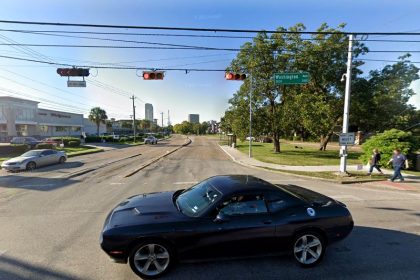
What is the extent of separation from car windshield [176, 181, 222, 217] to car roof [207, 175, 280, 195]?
0.12 m

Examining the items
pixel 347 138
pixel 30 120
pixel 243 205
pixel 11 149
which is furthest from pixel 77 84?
pixel 30 120

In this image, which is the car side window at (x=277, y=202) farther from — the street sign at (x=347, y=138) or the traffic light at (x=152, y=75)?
the traffic light at (x=152, y=75)

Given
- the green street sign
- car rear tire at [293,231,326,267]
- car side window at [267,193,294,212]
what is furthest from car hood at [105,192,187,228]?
the green street sign

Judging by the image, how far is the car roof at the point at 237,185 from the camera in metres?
4.47

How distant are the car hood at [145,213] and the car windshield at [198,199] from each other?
15cm

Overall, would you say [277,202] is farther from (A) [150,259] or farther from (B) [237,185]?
(A) [150,259]

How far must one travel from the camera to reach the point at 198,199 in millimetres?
4672

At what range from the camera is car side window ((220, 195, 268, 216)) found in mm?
4238

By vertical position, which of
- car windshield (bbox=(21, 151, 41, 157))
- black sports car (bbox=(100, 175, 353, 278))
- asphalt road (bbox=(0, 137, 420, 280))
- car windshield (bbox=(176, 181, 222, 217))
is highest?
car windshield (bbox=(176, 181, 222, 217))

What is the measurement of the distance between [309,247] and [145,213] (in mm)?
2772

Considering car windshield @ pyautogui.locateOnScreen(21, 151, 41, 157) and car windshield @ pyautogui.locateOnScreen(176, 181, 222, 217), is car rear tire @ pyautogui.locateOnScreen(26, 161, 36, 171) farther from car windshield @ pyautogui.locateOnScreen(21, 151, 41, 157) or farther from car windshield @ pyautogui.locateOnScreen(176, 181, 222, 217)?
car windshield @ pyautogui.locateOnScreen(176, 181, 222, 217)

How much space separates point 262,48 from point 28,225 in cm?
2531

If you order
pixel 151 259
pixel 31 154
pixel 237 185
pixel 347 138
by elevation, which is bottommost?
pixel 31 154

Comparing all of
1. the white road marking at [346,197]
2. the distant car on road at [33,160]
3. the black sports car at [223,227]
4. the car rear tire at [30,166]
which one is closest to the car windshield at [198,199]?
the black sports car at [223,227]
